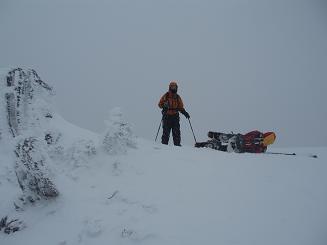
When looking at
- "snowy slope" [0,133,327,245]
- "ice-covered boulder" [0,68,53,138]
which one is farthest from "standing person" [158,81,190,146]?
"ice-covered boulder" [0,68,53,138]

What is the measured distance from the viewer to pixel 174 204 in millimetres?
6184

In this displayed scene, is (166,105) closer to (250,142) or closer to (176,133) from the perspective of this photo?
(176,133)

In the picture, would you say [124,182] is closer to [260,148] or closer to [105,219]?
[105,219]

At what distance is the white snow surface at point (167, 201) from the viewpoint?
17.9 ft

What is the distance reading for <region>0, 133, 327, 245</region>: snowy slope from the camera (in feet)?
17.8

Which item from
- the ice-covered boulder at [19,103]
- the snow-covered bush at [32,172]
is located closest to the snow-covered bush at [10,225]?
the snow-covered bush at [32,172]

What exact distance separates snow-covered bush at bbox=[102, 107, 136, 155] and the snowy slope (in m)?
0.26

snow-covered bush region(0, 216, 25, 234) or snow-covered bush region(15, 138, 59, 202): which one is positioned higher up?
snow-covered bush region(15, 138, 59, 202)

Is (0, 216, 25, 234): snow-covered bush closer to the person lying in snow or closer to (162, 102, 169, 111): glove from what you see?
(162, 102, 169, 111): glove

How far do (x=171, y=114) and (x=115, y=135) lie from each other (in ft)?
15.7

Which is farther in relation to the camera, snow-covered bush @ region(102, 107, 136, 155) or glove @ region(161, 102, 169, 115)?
glove @ region(161, 102, 169, 115)

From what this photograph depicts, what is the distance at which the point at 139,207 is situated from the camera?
6125mm

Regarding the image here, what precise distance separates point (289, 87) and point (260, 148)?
600 ft

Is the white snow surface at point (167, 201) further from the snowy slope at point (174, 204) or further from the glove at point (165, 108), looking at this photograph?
the glove at point (165, 108)
